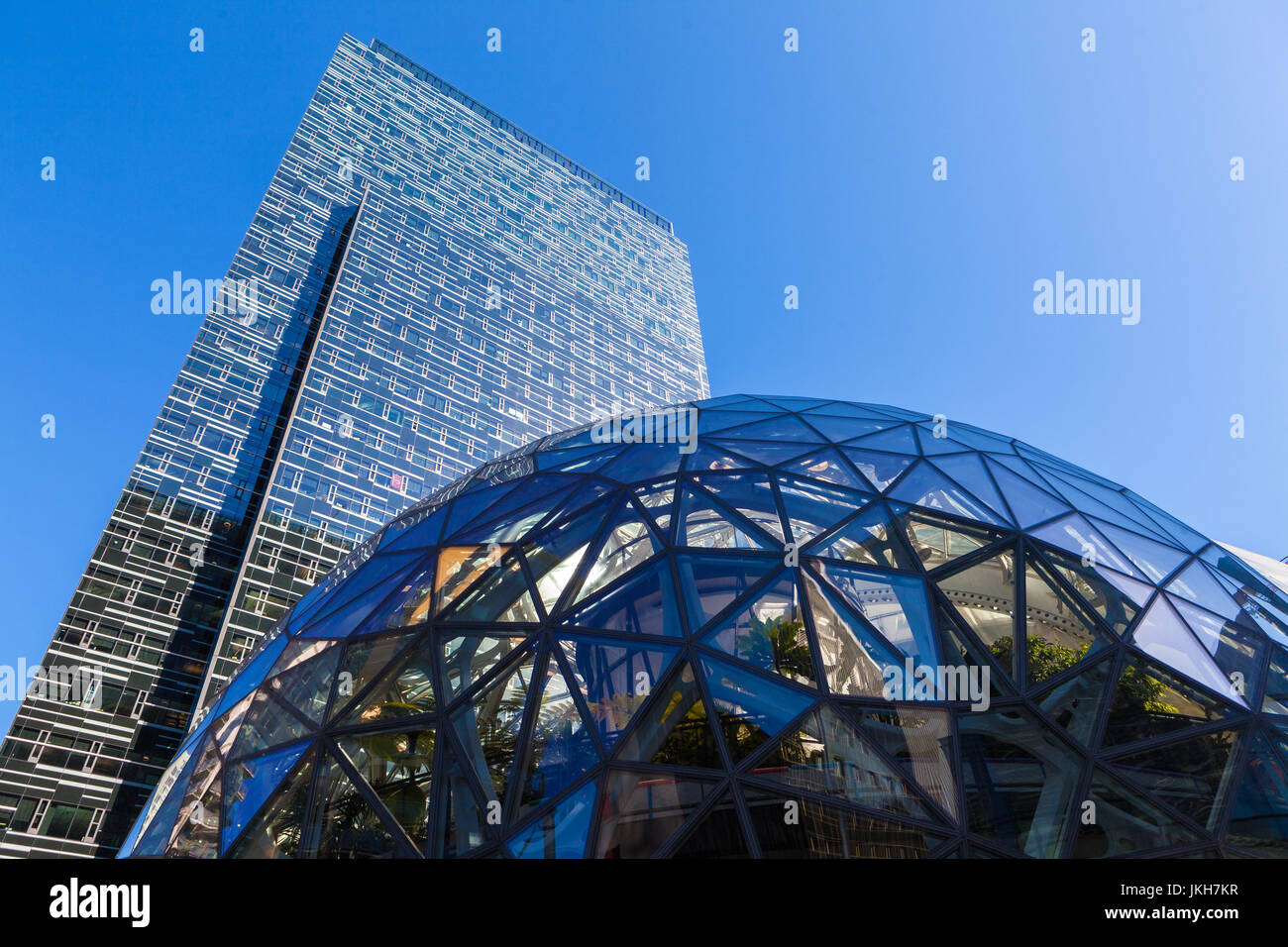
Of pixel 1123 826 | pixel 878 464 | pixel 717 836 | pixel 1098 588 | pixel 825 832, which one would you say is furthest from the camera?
pixel 878 464

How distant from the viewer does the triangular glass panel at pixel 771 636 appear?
23.4ft

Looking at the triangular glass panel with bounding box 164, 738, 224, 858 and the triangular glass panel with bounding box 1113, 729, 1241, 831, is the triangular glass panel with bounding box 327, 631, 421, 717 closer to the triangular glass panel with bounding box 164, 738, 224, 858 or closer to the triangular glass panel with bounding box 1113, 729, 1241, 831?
the triangular glass panel with bounding box 164, 738, 224, 858

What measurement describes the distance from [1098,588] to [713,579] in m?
4.68

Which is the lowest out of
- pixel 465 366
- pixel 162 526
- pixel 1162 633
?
pixel 1162 633

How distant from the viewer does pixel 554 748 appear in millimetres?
6828

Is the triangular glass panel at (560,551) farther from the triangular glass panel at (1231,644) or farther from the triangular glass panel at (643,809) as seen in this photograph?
the triangular glass panel at (1231,644)

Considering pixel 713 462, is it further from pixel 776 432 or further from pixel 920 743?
pixel 920 743

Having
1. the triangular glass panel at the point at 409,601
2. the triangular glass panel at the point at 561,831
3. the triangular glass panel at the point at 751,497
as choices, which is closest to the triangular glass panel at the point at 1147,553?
the triangular glass panel at the point at 751,497

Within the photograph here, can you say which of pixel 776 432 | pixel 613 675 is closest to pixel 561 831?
pixel 613 675

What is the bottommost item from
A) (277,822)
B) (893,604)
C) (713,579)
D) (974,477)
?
(277,822)

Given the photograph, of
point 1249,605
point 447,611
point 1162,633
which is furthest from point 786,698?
point 1249,605
